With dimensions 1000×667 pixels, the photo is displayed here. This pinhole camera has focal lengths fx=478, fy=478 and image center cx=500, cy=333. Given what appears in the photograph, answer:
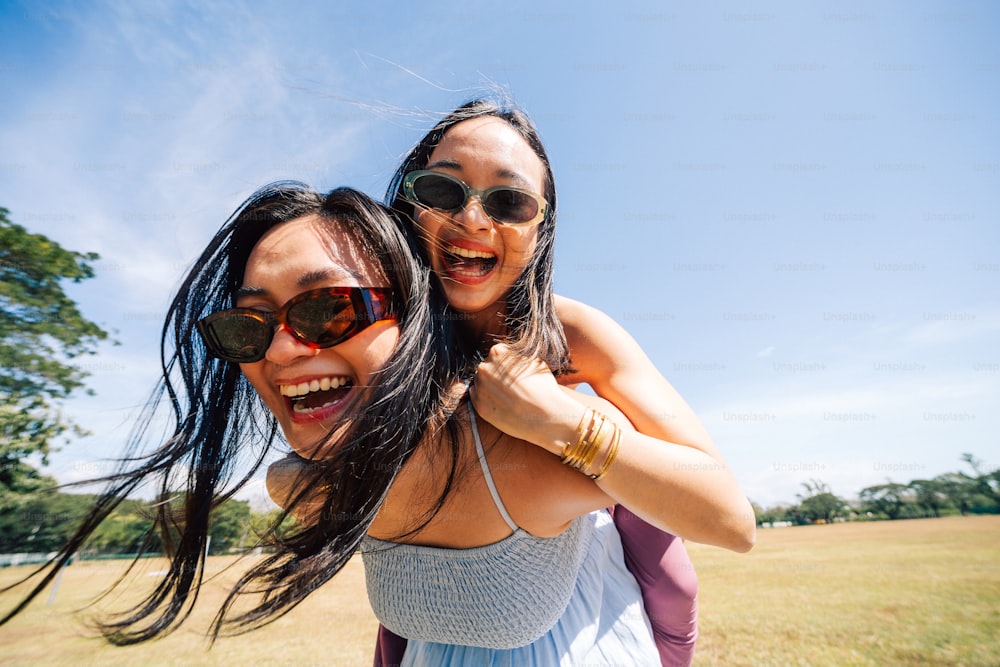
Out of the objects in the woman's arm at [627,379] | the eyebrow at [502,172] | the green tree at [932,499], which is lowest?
the green tree at [932,499]

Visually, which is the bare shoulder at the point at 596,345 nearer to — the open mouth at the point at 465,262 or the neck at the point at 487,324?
the neck at the point at 487,324

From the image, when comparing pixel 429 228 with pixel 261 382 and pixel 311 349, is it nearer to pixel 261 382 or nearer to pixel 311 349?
pixel 311 349

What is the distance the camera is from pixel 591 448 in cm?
178

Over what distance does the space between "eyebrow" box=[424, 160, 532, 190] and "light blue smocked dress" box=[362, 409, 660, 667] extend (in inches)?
52.5

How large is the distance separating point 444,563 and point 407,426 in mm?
567

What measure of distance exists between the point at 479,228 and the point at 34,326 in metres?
19.0

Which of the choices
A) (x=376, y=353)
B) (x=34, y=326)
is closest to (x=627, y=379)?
(x=376, y=353)

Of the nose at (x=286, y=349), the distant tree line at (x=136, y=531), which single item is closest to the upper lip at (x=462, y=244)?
the nose at (x=286, y=349)

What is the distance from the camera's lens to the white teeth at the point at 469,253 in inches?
91.3

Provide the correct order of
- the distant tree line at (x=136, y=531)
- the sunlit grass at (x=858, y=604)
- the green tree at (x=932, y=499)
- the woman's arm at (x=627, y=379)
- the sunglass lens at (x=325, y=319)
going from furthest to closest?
the green tree at (x=932, y=499), the sunlit grass at (x=858, y=604), the woman's arm at (x=627, y=379), the distant tree line at (x=136, y=531), the sunglass lens at (x=325, y=319)

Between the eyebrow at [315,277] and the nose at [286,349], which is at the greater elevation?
the eyebrow at [315,277]

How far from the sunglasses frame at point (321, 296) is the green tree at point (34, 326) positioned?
15130 mm

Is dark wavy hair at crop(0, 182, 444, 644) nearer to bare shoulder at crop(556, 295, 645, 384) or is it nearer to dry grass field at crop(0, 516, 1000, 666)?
dry grass field at crop(0, 516, 1000, 666)

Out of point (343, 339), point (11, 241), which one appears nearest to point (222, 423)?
point (343, 339)
